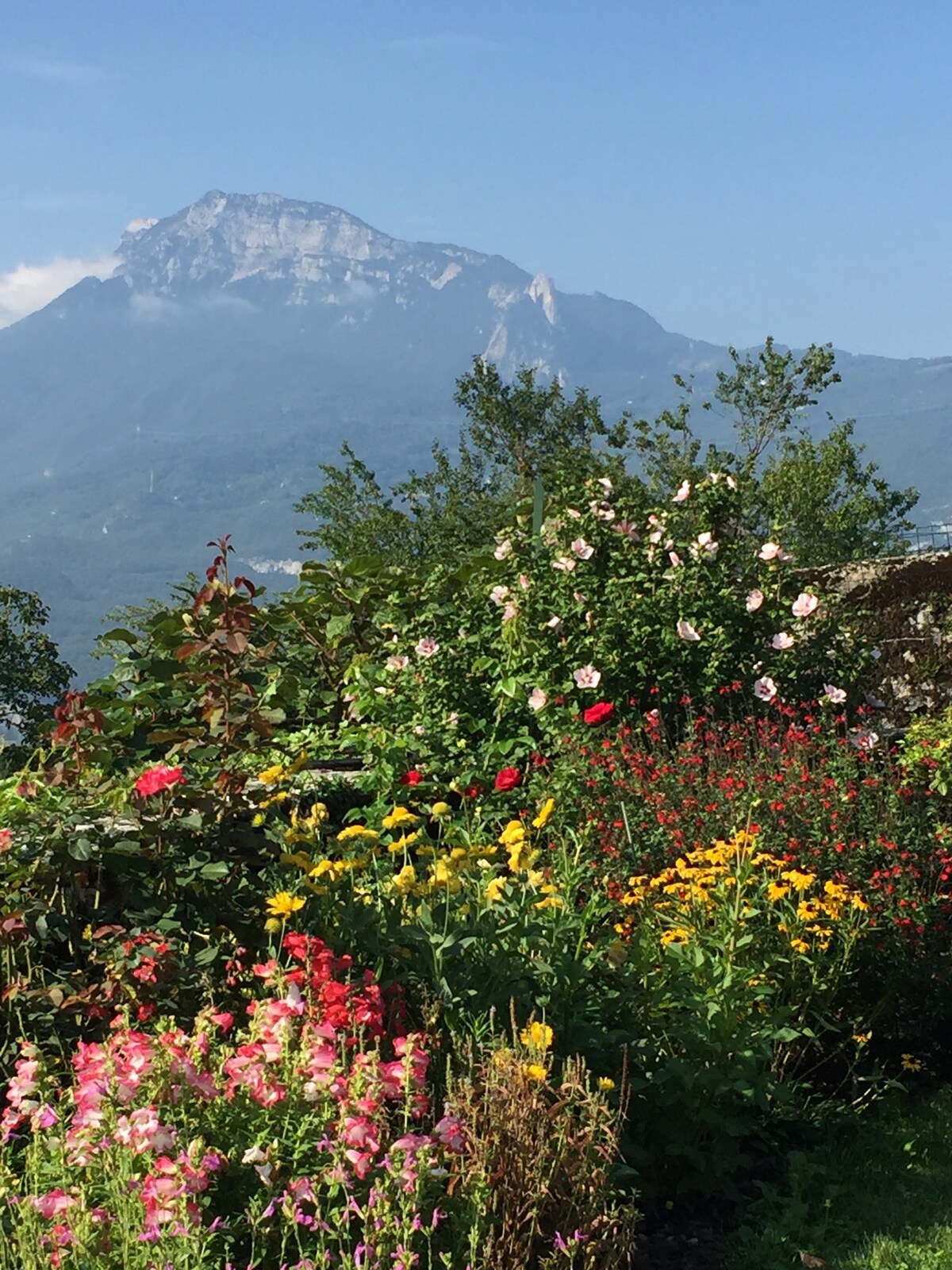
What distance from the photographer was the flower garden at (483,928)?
7.93 feet

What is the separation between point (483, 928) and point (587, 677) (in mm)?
2740

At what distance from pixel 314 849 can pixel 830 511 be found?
22.8m

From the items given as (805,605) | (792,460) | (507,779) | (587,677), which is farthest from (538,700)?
(792,460)

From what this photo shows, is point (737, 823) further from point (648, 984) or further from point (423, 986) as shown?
point (423, 986)

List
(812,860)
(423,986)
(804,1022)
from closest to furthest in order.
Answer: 1. (423,986)
2. (804,1022)
3. (812,860)

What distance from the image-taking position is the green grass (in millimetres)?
3049

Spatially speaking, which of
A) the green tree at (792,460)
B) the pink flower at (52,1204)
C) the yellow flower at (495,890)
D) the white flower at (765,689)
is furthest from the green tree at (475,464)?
the pink flower at (52,1204)

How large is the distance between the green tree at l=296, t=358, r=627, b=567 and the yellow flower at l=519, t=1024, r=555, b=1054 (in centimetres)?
2089

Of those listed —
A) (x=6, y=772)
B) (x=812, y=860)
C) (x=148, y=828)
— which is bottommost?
(x=6, y=772)

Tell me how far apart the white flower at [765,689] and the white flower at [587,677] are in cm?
73

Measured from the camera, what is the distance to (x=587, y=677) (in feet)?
19.7

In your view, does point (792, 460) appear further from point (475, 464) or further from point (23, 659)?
point (23, 659)

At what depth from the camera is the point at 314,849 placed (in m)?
4.03

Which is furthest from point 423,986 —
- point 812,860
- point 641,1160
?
point 812,860
